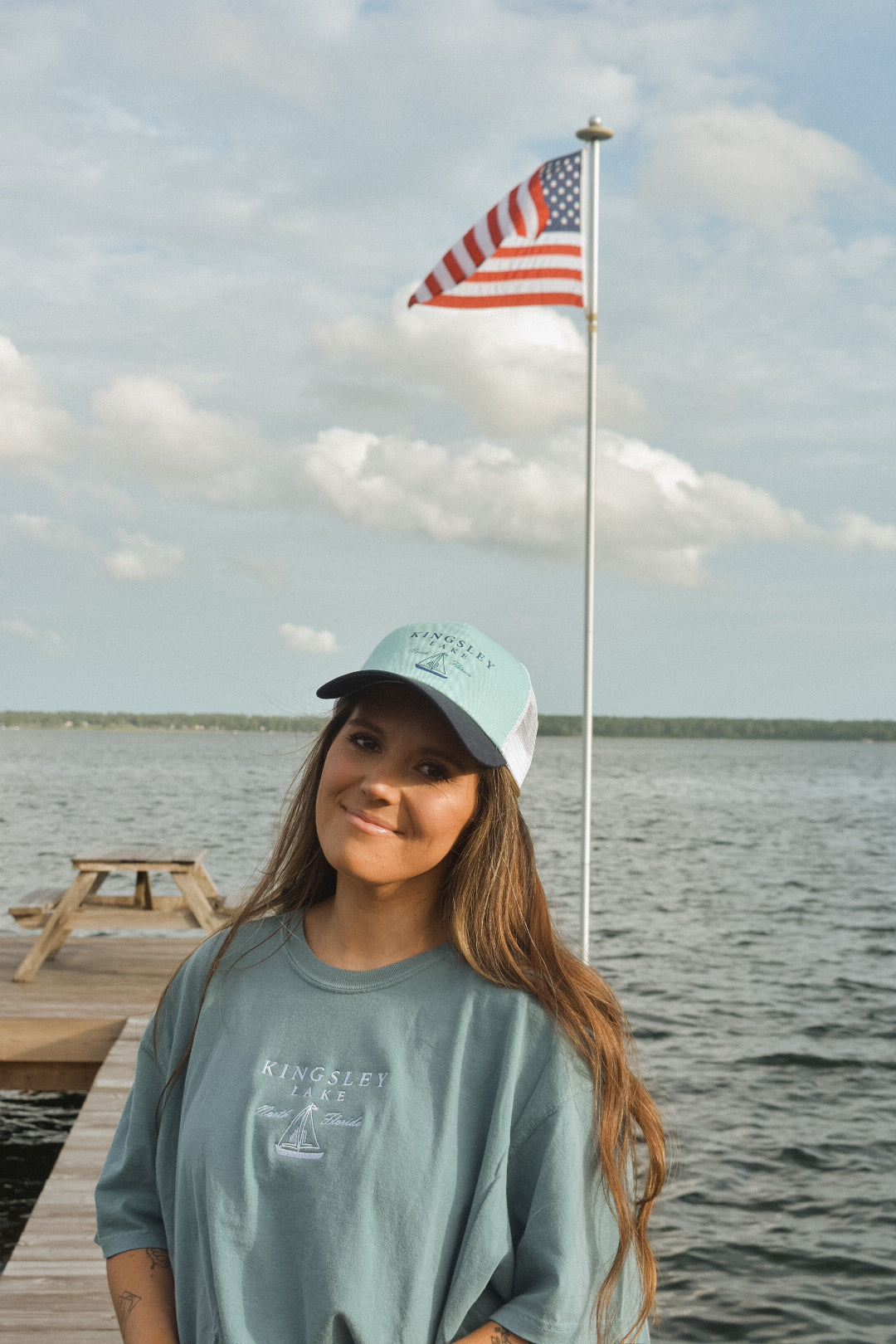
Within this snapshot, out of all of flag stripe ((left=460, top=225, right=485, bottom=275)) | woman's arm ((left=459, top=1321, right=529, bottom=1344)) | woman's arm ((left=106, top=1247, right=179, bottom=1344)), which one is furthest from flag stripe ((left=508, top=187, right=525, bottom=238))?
woman's arm ((left=459, top=1321, right=529, bottom=1344))

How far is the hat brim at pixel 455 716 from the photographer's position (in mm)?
1562

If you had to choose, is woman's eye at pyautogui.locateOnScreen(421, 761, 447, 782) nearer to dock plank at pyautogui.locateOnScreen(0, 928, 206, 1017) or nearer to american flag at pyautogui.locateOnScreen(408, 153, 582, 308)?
dock plank at pyautogui.locateOnScreen(0, 928, 206, 1017)

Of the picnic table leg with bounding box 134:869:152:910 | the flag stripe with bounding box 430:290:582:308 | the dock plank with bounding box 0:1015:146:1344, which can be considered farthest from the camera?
the picnic table leg with bounding box 134:869:152:910

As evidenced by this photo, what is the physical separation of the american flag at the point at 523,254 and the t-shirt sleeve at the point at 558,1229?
874 cm

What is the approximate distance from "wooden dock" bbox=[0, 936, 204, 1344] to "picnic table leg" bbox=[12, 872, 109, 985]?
13cm

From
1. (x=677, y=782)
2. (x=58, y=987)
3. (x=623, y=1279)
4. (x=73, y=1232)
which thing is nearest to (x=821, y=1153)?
(x=58, y=987)

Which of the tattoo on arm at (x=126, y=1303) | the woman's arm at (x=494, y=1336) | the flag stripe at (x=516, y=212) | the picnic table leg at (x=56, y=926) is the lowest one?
the picnic table leg at (x=56, y=926)

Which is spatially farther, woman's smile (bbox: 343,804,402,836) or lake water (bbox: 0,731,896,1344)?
lake water (bbox: 0,731,896,1344)

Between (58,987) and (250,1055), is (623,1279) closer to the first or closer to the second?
(250,1055)

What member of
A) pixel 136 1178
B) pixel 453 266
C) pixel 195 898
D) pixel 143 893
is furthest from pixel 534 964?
pixel 143 893

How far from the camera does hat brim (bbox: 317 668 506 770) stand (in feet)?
5.13

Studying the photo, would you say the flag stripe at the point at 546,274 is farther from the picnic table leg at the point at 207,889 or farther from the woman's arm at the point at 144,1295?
the woman's arm at the point at 144,1295

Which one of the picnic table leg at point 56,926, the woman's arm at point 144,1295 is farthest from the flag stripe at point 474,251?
the woman's arm at point 144,1295

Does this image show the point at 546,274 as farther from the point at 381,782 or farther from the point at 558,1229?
the point at 558,1229
